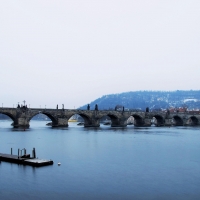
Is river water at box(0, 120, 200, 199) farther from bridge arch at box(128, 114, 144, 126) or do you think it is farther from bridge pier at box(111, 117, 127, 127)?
bridge arch at box(128, 114, 144, 126)

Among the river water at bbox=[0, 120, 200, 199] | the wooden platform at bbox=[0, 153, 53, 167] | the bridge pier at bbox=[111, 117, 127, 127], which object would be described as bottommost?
the river water at bbox=[0, 120, 200, 199]

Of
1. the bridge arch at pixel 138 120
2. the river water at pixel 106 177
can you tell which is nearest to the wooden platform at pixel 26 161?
the river water at pixel 106 177

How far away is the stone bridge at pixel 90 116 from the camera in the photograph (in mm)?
80125

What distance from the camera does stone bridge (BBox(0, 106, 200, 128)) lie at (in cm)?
8012

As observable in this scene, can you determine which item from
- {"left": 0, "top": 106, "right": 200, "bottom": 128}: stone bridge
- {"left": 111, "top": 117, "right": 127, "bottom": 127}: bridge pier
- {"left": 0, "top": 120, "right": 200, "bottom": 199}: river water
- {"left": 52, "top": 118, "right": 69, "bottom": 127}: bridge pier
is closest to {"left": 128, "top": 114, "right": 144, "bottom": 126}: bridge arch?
{"left": 0, "top": 106, "right": 200, "bottom": 128}: stone bridge

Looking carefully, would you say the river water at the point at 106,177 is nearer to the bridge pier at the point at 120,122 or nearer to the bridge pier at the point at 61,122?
the bridge pier at the point at 61,122

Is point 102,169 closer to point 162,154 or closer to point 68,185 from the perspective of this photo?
point 68,185

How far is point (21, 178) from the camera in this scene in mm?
23688

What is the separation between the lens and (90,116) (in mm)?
93000

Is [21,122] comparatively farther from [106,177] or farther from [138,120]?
[106,177]

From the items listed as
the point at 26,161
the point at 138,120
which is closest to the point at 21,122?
the point at 138,120

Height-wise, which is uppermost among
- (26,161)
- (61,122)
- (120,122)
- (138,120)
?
(61,122)

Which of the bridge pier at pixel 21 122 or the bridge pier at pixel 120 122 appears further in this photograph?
the bridge pier at pixel 120 122

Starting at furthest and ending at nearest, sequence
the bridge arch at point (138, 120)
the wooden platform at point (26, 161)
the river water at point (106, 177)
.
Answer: the bridge arch at point (138, 120) < the wooden platform at point (26, 161) < the river water at point (106, 177)
